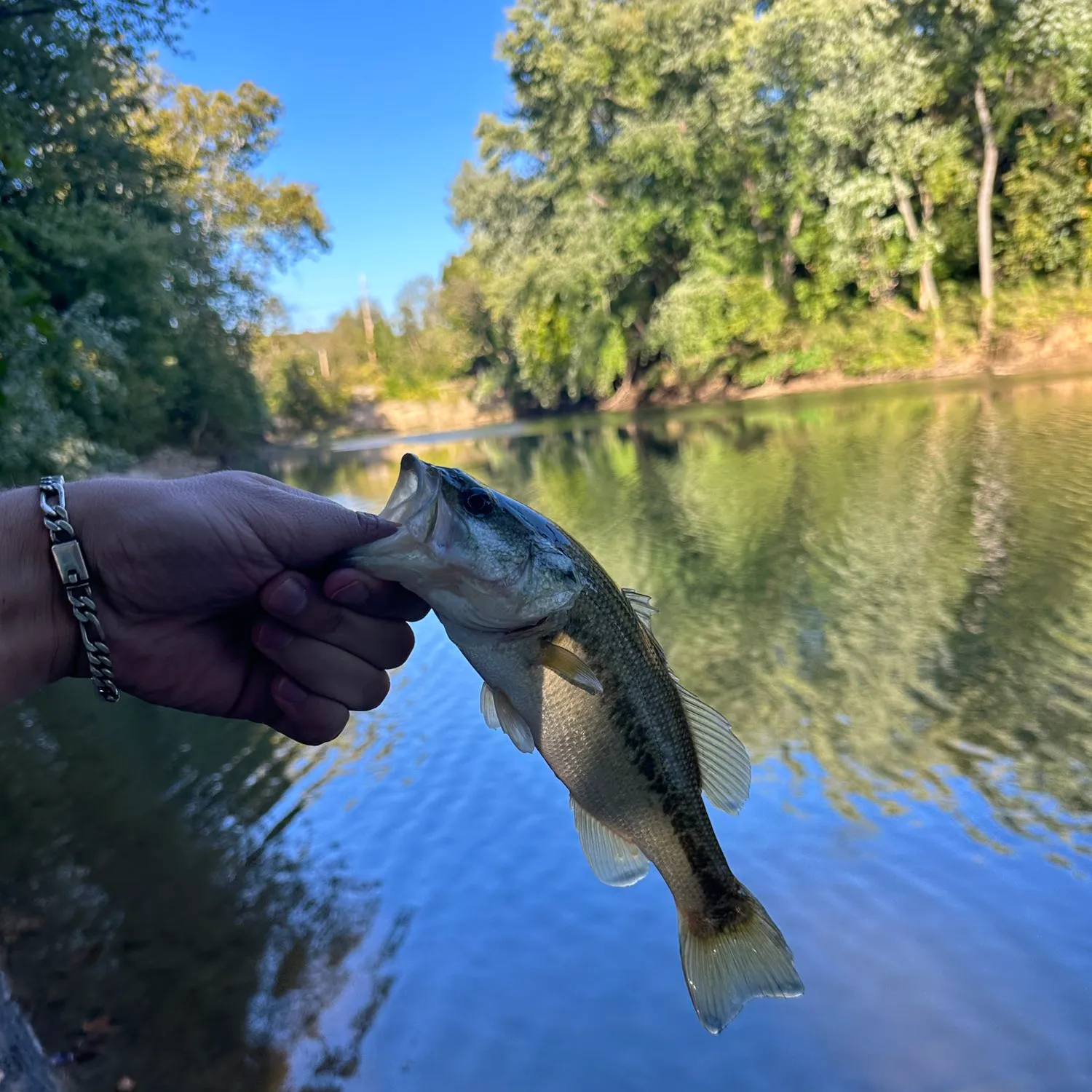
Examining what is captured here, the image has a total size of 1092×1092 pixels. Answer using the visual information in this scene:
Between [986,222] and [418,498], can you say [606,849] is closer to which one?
[418,498]

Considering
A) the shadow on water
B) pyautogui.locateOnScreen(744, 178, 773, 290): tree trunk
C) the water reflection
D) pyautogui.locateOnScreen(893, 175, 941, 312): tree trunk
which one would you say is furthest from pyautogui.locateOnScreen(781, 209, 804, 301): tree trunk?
the shadow on water

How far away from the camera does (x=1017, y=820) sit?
6.44 m

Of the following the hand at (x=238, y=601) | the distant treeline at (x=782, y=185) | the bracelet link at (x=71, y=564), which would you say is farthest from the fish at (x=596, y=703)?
the distant treeline at (x=782, y=185)

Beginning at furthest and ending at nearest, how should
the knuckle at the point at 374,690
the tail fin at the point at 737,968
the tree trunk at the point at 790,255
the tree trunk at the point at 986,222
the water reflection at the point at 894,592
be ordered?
the tree trunk at the point at 790,255 < the tree trunk at the point at 986,222 < the water reflection at the point at 894,592 < the knuckle at the point at 374,690 < the tail fin at the point at 737,968

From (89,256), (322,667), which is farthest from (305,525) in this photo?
(89,256)

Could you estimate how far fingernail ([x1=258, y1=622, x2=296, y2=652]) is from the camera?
279cm

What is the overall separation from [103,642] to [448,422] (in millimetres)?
69675

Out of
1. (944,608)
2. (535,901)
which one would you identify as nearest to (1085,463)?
(944,608)

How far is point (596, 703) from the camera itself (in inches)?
99.7

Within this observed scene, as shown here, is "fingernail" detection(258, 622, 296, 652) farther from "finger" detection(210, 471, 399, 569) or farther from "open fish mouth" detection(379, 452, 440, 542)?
"open fish mouth" detection(379, 452, 440, 542)

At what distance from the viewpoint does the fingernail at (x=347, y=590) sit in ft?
8.43

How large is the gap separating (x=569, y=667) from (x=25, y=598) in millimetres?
1595

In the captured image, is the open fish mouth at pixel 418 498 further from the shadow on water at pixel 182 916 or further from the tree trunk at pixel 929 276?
the tree trunk at pixel 929 276

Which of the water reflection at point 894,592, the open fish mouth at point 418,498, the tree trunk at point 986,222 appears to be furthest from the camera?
the tree trunk at point 986,222
